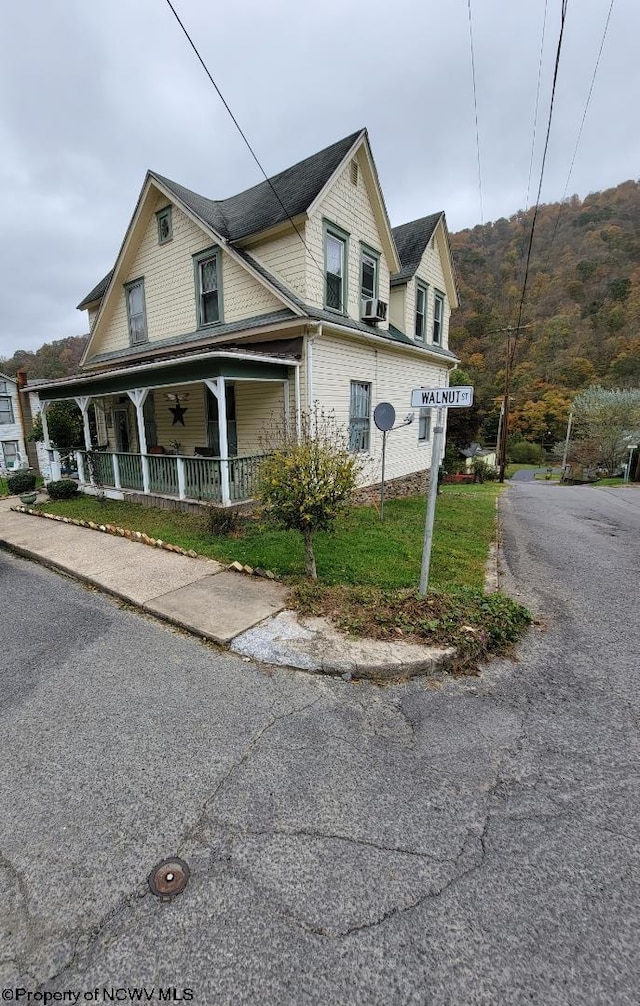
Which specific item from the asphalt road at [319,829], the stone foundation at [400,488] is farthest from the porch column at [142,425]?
the asphalt road at [319,829]

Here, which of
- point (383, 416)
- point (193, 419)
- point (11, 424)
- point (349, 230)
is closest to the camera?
point (383, 416)

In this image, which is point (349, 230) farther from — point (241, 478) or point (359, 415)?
point (241, 478)

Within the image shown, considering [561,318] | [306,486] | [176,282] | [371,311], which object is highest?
[561,318]

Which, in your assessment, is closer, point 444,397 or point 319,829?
point 319,829

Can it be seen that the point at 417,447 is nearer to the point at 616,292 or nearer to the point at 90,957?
the point at 90,957

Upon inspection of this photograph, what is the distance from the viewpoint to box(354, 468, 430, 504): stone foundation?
37.9 feet

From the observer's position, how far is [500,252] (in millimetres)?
39219

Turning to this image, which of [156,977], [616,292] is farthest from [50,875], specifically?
[616,292]

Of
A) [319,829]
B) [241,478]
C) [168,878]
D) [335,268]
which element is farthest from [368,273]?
[168,878]

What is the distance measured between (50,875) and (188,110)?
902 cm

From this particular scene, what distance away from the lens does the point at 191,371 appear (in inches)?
327

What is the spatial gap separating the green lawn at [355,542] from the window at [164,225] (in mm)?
7224

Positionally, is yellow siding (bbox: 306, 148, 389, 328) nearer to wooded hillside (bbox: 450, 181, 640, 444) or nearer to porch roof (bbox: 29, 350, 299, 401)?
porch roof (bbox: 29, 350, 299, 401)

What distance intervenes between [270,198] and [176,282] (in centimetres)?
320
